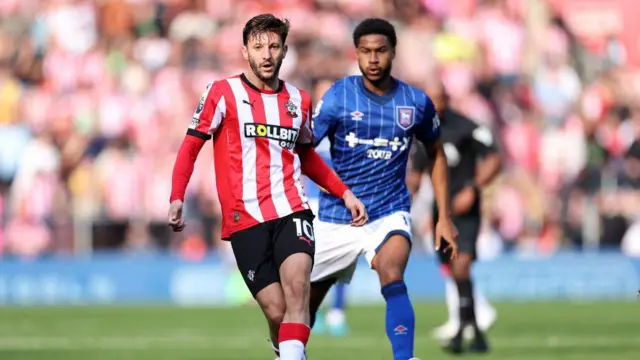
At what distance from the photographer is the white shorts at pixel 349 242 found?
31.7ft

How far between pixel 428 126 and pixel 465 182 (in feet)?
13.1

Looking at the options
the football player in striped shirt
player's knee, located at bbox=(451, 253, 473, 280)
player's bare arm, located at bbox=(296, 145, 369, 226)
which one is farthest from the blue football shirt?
player's knee, located at bbox=(451, 253, 473, 280)

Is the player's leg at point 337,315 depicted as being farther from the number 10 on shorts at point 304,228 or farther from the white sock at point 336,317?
the number 10 on shorts at point 304,228

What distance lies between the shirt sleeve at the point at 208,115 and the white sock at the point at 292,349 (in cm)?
129

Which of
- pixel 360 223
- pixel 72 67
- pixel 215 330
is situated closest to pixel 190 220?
pixel 72 67

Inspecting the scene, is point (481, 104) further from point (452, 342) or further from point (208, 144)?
point (452, 342)

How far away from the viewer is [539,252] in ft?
72.2

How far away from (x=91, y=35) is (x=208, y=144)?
12.4 ft

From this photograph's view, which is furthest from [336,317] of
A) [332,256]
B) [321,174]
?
[321,174]

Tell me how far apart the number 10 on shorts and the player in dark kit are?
452cm

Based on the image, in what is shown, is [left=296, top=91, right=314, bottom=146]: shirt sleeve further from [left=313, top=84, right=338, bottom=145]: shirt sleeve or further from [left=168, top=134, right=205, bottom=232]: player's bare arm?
[left=313, top=84, right=338, bottom=145]: shirt sleeve

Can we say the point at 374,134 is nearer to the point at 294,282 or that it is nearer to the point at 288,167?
the point at 288,167

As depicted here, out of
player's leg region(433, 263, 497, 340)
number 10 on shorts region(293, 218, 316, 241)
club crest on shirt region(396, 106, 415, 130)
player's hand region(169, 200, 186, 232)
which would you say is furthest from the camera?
player's leg region(433, 263, 497, 340)

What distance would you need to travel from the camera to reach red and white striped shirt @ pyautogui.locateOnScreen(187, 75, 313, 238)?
325 inches
